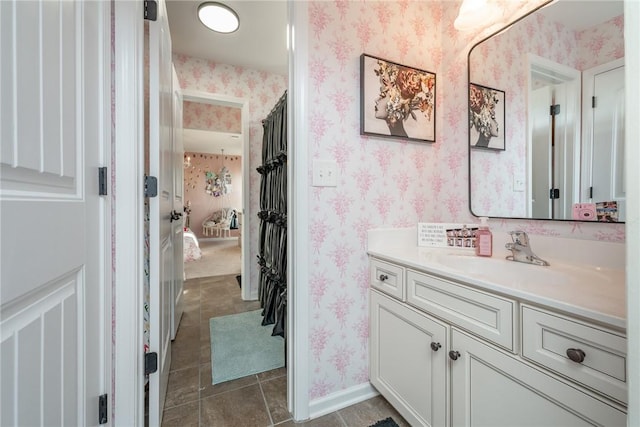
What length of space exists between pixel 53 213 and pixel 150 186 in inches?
19.0

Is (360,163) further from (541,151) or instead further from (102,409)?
(102,409)

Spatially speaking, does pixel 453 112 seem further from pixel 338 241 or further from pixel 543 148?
pixel 338 241

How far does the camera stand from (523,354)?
76cm

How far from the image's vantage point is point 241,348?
1906mm

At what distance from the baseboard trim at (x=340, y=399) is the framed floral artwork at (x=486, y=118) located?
1450 millimetres

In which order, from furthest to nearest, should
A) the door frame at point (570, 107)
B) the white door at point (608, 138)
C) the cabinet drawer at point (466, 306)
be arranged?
the door frame at point (570, 107) → the white door at point (608, 138) → the cabinet drawer at point (466, 306)

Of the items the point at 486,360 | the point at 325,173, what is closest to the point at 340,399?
the point at 486,360

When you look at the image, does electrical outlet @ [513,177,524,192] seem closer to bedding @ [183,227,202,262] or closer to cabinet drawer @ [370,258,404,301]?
cabinet drawer @ [370,258,404,301]

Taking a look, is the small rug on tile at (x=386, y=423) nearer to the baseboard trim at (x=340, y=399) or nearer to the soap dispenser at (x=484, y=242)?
the baseboard trim at (x=340, y=399)

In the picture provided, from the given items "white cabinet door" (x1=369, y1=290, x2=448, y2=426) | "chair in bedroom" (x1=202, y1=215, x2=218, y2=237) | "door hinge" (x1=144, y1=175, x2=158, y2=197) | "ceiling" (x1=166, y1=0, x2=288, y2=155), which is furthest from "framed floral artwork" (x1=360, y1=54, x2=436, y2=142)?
"chair in bedroom" (x1=202, y1=215, x2=218, y2=237)

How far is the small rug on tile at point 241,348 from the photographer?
1667 mm

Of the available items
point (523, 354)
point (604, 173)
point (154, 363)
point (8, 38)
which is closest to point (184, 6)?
point (8, 38)

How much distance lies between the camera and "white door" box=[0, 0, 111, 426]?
50 cm

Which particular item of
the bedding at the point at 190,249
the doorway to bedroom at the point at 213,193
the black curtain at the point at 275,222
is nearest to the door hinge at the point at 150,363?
the black curtain at the point at 275,222
